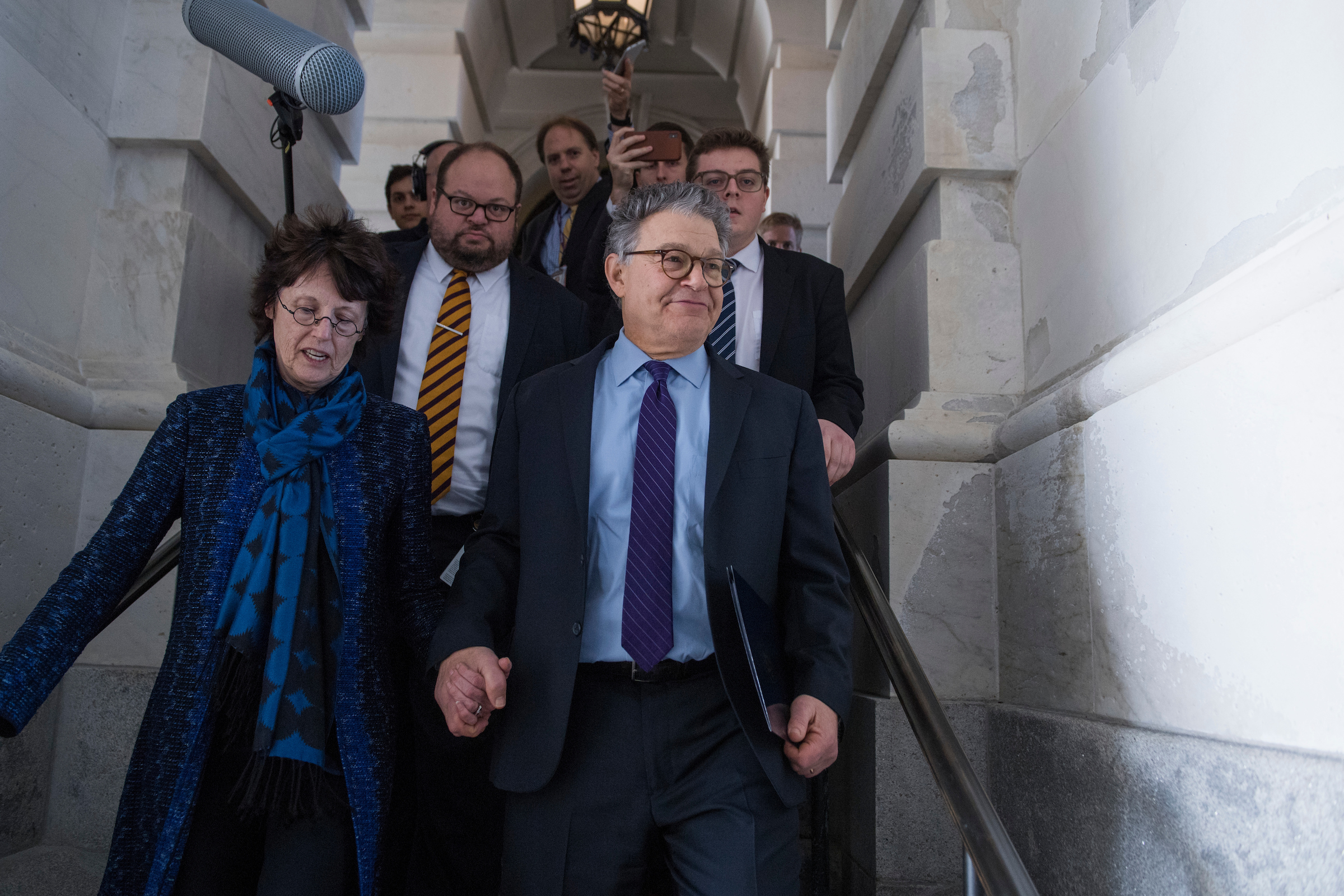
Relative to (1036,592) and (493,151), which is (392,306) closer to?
(493,151)

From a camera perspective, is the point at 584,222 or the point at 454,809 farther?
the point at 584,222

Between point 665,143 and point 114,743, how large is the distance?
2.46 meters

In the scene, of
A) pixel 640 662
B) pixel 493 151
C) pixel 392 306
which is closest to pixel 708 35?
pixel 493 151

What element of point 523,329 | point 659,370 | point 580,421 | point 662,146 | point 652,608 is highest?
point 662,146

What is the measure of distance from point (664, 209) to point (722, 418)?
19.8 inches

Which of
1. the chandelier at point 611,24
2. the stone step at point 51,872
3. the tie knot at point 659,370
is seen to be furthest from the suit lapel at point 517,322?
the chandelier at point 611,24

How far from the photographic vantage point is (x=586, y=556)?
75.6 inches

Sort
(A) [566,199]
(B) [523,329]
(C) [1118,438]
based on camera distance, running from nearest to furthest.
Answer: (C) [1118,438] < (B) [523,329] < (A) [566,199]

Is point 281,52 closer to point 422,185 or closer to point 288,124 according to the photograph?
point 288,124

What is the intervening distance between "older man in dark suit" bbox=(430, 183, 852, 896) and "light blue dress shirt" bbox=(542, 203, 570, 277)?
74.0 inches

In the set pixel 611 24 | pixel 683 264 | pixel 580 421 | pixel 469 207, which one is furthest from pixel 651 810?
pixel 611 24

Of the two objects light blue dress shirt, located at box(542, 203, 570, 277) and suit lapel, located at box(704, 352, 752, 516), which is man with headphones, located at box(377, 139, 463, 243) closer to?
light blue dress shirt, located at box(542, 203, 570, 277)

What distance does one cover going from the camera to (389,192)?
16.2 ft

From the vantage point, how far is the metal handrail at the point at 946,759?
153cm
